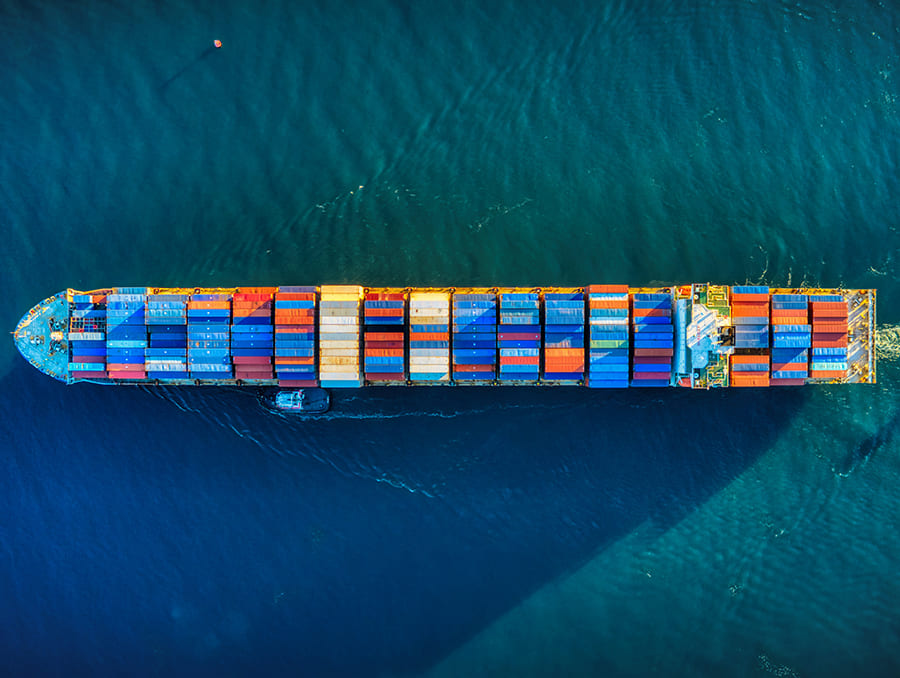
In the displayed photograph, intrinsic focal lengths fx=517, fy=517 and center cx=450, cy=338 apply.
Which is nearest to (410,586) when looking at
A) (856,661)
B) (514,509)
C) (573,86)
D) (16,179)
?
(514,509)

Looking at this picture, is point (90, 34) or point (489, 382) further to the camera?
point (90, 34)

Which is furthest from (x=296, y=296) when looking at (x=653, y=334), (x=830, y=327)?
(x=830, y=327)

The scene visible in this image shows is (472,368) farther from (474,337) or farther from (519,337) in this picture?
(519,337)

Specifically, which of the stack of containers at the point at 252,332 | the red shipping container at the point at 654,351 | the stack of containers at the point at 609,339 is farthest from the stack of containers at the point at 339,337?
the red shipping container at the point at 654,351

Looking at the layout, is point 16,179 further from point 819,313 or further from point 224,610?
point 819,313

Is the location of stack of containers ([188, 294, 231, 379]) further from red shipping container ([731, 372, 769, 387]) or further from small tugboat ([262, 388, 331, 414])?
red shipping container ([731, 372, 769, 387])

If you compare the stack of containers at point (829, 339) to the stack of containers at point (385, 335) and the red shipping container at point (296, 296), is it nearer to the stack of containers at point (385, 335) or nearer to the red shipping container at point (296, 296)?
the stack of containers at point (385, 335)
